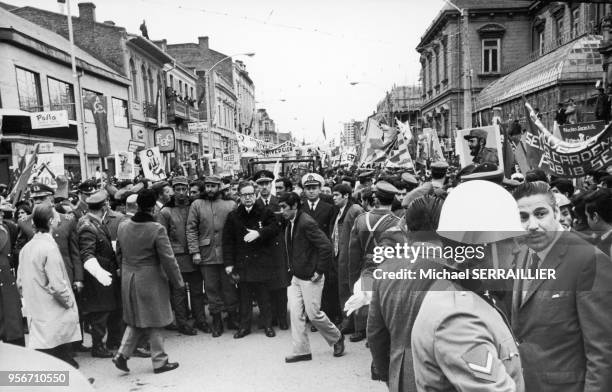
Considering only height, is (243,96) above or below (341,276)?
above

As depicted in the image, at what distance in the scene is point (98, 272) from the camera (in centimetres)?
509

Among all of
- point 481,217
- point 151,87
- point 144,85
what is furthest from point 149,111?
point 481,217

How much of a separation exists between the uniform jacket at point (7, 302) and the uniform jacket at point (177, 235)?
2.06 m

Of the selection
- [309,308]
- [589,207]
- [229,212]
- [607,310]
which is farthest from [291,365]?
[607,310]

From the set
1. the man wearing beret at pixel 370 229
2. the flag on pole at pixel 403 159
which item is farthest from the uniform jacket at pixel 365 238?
the flag on pole at pixel 403 159

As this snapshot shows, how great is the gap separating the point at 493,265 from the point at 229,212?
16.7ft

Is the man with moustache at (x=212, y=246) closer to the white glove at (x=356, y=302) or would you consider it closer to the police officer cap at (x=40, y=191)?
the police officer cap at (x=40, y=191)

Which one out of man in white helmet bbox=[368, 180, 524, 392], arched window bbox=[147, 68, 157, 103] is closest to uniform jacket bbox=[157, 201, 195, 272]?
man in white helmet bbox=[368, 180, 524, 392]

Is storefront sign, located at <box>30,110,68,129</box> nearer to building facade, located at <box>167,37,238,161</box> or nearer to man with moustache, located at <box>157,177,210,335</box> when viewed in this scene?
man with moustache, located at <box>157,177,210,335</box>

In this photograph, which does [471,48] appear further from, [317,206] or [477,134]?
[317,206]

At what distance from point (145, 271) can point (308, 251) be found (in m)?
1.77

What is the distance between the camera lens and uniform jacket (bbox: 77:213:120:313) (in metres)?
5.56

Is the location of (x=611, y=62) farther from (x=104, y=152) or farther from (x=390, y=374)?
(x=104, y=152)

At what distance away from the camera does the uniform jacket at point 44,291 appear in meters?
4.58
